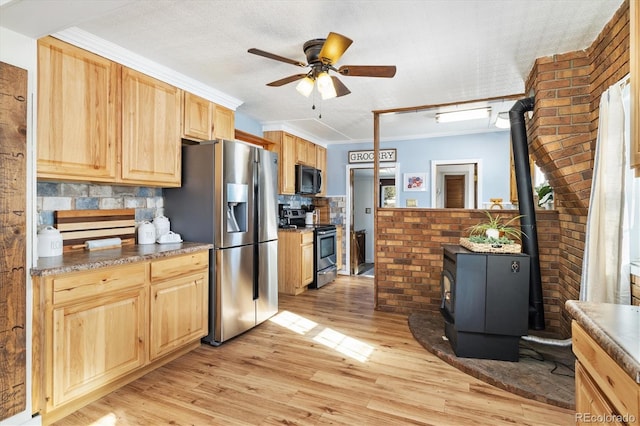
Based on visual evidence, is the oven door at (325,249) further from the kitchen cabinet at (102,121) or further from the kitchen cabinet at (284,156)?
the kitchen cabinet at (102,121)

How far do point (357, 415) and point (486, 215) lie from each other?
8.03 feet

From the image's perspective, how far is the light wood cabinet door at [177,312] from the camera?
2436 mm

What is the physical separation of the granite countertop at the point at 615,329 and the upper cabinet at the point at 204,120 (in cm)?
305

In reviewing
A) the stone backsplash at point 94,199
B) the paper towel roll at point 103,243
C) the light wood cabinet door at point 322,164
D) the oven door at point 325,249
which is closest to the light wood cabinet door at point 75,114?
the stone backsplash at point 94,199

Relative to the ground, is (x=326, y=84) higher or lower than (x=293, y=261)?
higher

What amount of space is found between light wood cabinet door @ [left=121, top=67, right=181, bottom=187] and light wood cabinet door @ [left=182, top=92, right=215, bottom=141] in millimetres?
83

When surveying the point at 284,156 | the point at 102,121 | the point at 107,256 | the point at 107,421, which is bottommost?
the point at 107,421

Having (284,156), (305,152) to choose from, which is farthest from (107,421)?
(305,152)

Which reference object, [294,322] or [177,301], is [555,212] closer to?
[294,322]

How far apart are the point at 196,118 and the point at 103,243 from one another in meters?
1.37

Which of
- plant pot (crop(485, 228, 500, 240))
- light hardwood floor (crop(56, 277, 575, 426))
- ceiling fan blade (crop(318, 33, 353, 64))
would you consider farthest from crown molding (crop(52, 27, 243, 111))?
plant pot (crop(485, 228, 500, 240))

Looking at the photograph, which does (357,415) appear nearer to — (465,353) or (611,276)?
(465,353)

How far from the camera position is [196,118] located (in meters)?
3.19

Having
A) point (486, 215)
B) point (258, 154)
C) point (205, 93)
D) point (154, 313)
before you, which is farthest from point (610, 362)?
point (205, 93)
